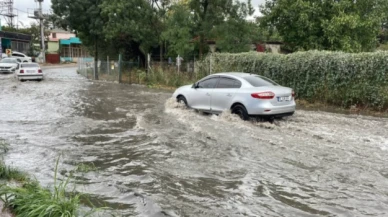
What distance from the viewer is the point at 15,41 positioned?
195 feet

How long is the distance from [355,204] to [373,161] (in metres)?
2.21

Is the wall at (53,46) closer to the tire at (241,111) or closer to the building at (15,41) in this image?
the building at (15,41)

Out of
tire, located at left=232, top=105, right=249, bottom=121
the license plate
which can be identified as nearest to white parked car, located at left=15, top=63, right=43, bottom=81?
tire, located at left=232, top=105, right=249, bottom=121

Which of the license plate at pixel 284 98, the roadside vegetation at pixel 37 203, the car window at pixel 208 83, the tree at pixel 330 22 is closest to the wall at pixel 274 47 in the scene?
the tree at pixel 330 22

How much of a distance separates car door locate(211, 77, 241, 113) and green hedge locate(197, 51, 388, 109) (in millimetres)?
5172

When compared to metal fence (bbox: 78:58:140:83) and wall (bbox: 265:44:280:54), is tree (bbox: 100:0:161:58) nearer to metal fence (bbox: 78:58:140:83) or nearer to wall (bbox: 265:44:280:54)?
metal fence (bbox: 78:58:140:83)

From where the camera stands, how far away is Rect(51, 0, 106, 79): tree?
30244 millimetres

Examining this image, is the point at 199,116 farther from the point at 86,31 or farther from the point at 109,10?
the point at 86,31

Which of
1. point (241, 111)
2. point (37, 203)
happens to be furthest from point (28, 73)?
point (37, 203)

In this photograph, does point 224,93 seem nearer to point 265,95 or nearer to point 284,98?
point 265,95

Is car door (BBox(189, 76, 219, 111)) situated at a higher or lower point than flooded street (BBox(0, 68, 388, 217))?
higher

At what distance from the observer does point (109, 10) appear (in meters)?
27.1

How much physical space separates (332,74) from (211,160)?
915cm

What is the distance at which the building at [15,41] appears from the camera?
54781 millimetres
